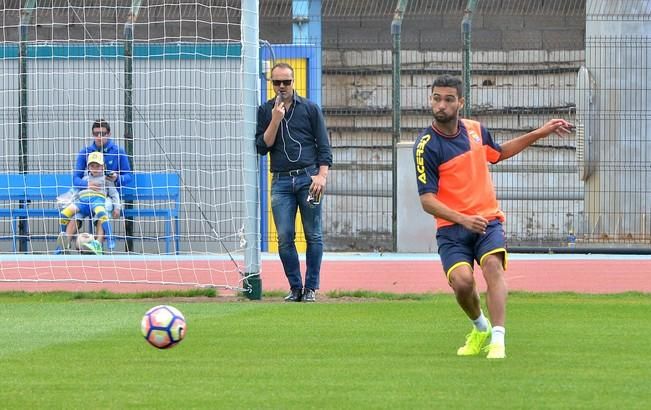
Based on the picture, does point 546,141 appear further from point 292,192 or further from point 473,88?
point 292,192

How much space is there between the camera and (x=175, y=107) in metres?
18.3

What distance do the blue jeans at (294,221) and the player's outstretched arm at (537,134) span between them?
12.5 ft

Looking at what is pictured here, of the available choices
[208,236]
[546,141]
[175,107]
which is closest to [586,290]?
[208,236]

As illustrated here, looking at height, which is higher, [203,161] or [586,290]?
[203,161]

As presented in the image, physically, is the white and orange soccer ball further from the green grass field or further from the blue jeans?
the blue jeans

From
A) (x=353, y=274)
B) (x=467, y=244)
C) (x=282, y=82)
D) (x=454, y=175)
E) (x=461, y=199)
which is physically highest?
(x=282, y=82)

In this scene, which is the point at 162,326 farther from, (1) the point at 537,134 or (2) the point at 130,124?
(2) the point at 130,124

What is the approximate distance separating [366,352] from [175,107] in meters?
10.2

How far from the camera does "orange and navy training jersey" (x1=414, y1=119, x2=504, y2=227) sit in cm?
872

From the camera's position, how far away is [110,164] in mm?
17703

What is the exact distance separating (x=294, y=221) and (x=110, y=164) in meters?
5.55

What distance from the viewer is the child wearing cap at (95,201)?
17250 millimetres

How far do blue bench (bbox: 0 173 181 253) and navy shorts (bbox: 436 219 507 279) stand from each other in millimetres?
9161

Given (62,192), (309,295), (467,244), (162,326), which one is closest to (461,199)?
(467,244)
